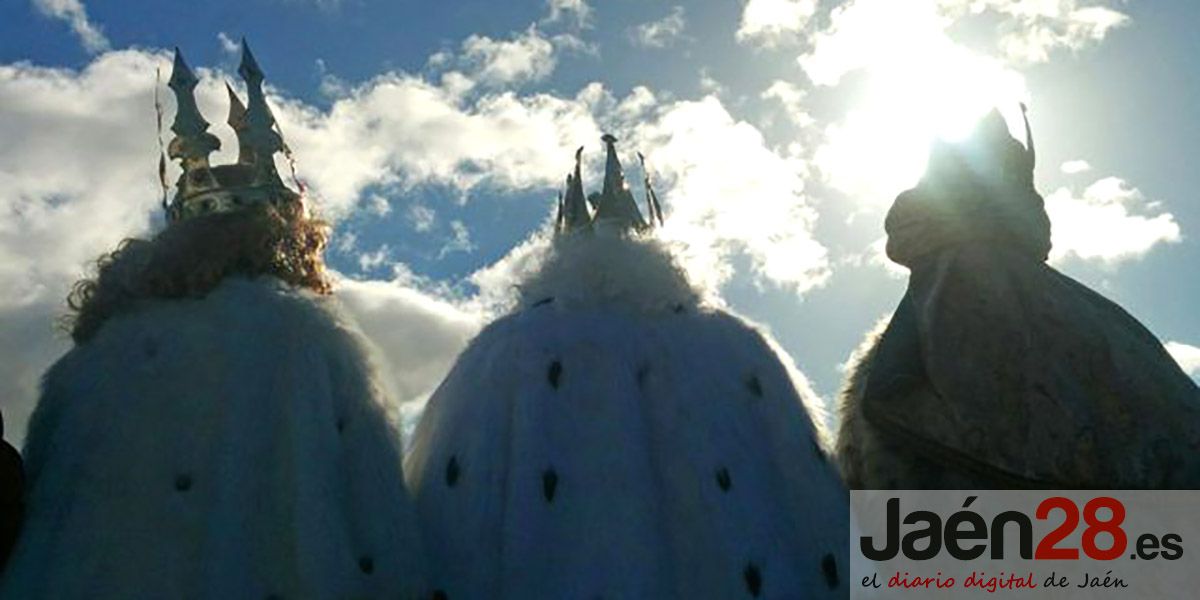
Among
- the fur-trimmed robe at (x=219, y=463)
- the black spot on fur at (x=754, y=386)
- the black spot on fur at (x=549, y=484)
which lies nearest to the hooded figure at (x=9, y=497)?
the fur-trimmed robe at (x=219, y=463)

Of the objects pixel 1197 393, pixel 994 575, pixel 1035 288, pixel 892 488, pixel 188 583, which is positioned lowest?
pixel 188 583

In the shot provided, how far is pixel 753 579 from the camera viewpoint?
796 centimetres

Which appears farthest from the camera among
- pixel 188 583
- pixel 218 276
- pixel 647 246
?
pixel 647 246

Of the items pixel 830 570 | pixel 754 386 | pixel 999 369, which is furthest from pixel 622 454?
pixel 999 369

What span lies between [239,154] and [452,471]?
2.15m

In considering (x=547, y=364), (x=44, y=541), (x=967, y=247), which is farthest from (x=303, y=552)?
(x=967, y=247)

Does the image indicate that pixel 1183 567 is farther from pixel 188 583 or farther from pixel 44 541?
pixel 44 541

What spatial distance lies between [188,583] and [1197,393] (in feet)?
18.2

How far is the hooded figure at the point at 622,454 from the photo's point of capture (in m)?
7.88

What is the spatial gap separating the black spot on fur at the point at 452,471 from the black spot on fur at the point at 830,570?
2.12 m

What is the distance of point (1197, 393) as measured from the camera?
8359 mm

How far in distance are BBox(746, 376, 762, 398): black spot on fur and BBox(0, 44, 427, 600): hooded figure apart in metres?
2.36

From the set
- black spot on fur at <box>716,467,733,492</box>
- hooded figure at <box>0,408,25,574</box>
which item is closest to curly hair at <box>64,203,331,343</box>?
hooded figure at <box>0,408,25,574</box>

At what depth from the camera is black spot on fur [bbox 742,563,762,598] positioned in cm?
794
